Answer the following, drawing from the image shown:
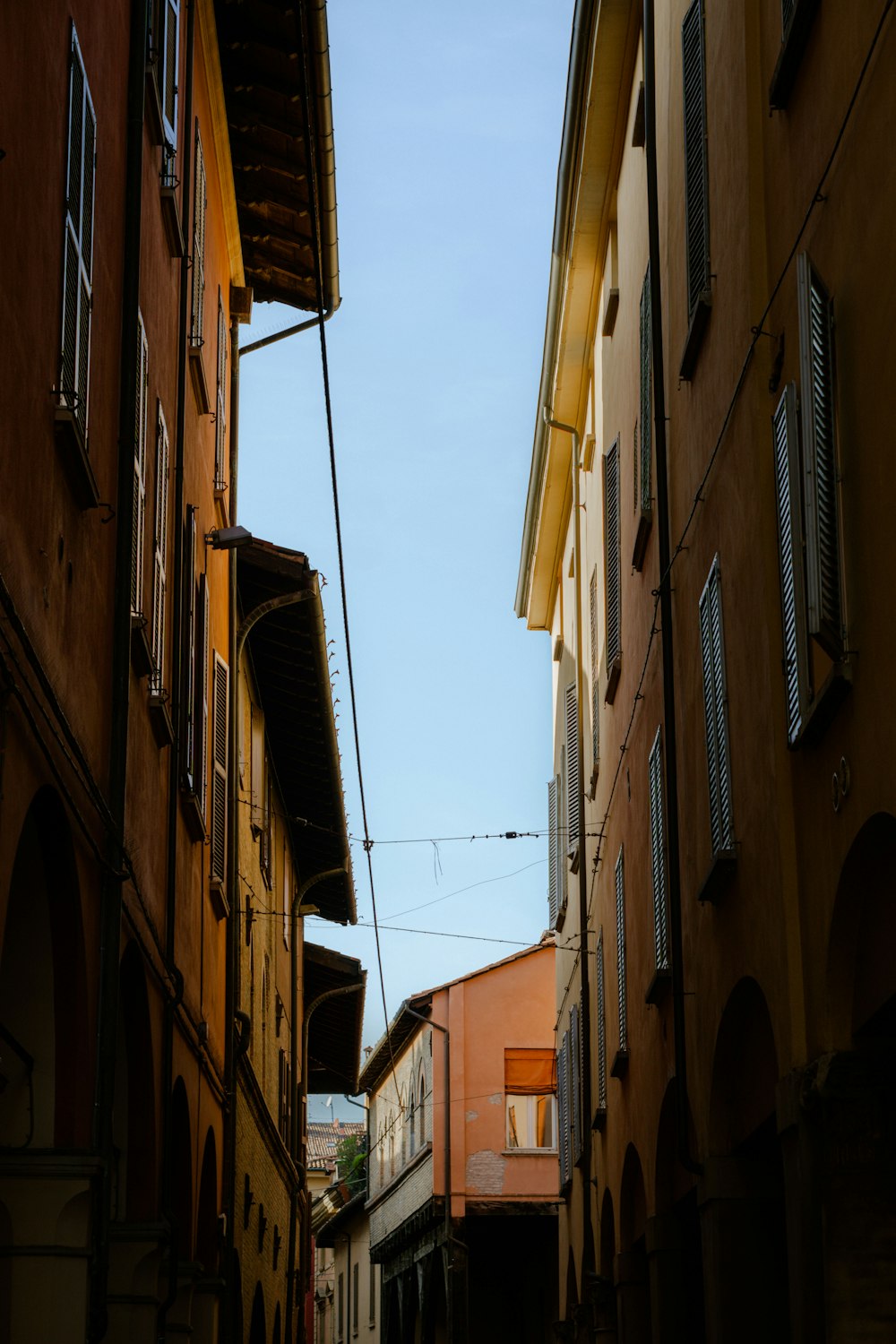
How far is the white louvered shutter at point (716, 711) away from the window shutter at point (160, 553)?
356 centimetres

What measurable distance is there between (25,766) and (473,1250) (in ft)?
120

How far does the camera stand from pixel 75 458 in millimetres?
8773

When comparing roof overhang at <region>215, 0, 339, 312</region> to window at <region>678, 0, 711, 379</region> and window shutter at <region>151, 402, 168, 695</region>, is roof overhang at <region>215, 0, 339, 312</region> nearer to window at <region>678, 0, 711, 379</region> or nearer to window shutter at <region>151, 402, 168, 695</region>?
window shutter at <region>151, 402, 168, 695</region>

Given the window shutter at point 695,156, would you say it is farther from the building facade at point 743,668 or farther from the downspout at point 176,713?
the downspout at point 176,713

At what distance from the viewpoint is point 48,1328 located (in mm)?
9141

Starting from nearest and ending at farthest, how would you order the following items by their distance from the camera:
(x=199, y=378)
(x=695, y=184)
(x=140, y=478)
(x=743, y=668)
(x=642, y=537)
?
(x=743, y=668) → (x=695, y=184) → (x=140, y=478) → (x=642, y=537) → (x=199, y=378)

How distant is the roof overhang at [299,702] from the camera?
21000mm

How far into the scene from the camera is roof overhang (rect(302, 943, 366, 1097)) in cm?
3525

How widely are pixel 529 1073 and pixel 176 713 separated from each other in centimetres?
2684

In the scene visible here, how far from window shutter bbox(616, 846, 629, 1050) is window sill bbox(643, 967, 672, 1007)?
8.99ft

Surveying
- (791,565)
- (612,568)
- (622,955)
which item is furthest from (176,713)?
(791,565)

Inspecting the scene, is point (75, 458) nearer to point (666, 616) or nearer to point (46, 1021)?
point (46, 1021)

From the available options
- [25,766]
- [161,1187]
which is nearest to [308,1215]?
[161,1187]

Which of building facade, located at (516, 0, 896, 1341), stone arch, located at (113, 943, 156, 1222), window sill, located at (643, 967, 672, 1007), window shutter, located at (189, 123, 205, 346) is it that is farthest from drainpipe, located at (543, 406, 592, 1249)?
stone arch, located at (113, 943, 156, 1222)
